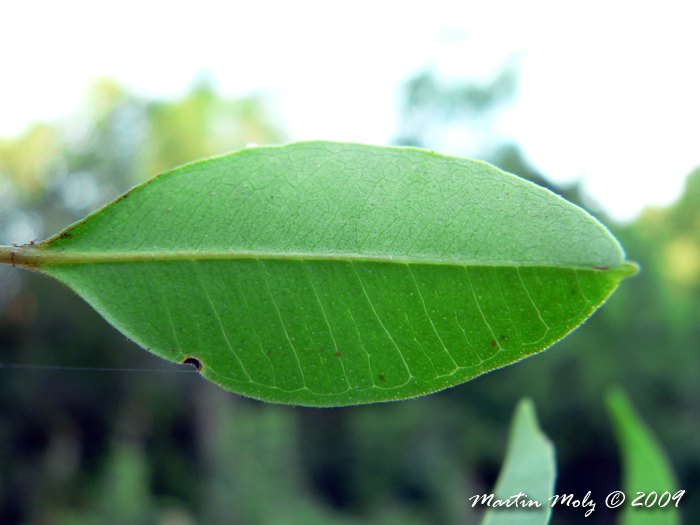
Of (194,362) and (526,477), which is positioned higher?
(194,362)

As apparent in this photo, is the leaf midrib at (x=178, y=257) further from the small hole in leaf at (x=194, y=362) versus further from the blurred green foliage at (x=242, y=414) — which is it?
the blurred green foliage at (x=242, y=414)

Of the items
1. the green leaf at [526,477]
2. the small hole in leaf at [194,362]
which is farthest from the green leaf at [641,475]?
the small hole in leaf at [194,362]

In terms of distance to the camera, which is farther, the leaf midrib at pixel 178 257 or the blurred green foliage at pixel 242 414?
the blurred green foliage at pixel 242 414

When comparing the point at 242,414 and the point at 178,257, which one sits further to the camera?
the point at 242,414

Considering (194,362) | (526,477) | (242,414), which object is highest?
(194,362)

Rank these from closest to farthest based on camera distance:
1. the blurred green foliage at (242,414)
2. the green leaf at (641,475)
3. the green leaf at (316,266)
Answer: the green leaf at (316,266)
the green leaf at (641,475)
the blurred green foliage at (242,414)

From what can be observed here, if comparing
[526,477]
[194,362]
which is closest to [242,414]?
[526,477]

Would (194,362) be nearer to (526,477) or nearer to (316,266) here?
(316,266)
